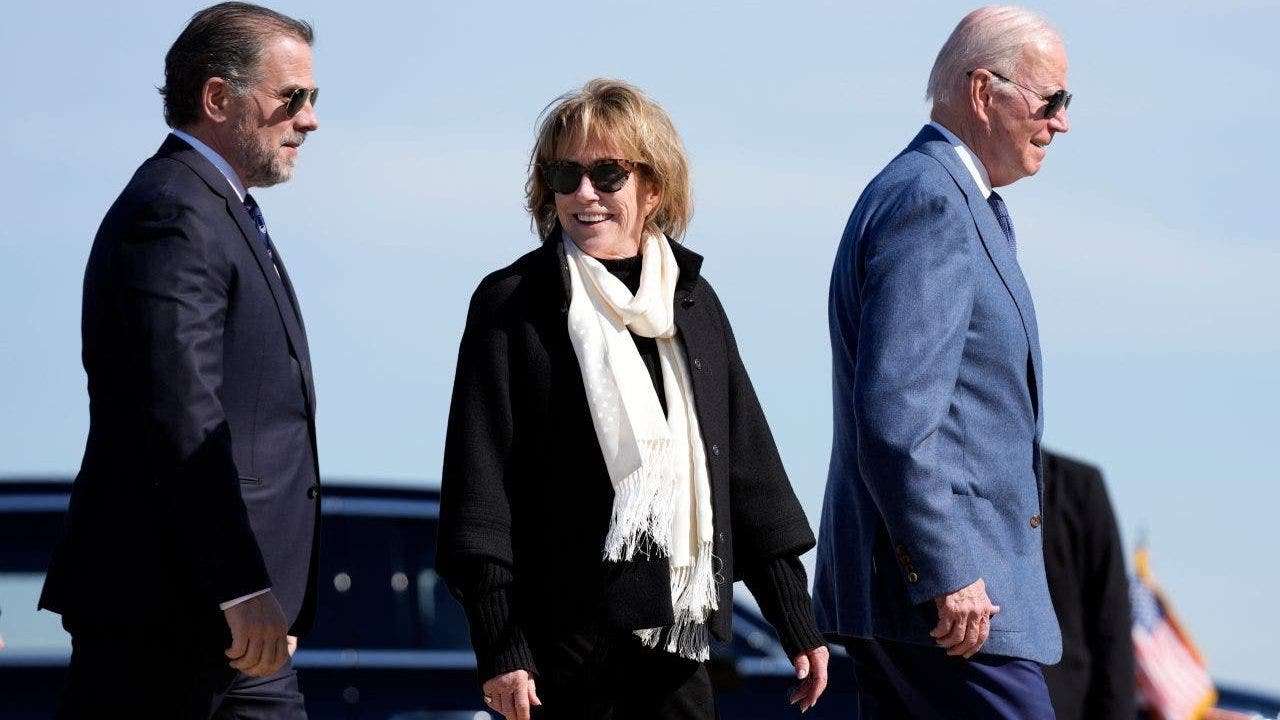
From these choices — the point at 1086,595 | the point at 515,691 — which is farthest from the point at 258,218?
the point at 1086,595

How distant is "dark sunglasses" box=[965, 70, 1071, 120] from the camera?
4.79 m

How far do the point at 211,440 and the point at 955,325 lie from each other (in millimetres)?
1557

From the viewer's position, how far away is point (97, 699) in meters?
4.25

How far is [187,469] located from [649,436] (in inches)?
37.7

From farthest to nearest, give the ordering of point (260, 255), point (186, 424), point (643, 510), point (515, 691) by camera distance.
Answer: point (260, 255) < point (643, 510) < point (515, 691) < point (186, 424)

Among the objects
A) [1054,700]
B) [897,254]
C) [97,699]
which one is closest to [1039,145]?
[897,254]

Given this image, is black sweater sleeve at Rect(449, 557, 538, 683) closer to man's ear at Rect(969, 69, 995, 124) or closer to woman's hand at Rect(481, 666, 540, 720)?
woman's hand at Rect(481, 666, 540, 720)

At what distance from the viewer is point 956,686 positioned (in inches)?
173

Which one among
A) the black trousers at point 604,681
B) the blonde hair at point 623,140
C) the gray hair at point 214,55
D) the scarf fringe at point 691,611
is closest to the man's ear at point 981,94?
the blonde hair at point 623,140

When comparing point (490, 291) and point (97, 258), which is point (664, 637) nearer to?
point (490, 291)

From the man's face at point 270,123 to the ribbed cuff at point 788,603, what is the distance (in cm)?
141

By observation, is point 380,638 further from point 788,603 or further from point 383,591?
point 788,603

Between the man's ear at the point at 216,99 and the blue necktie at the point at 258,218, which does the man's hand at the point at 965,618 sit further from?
the man's ear at the point at 216,99

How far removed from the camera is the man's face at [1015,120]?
15.7ft
